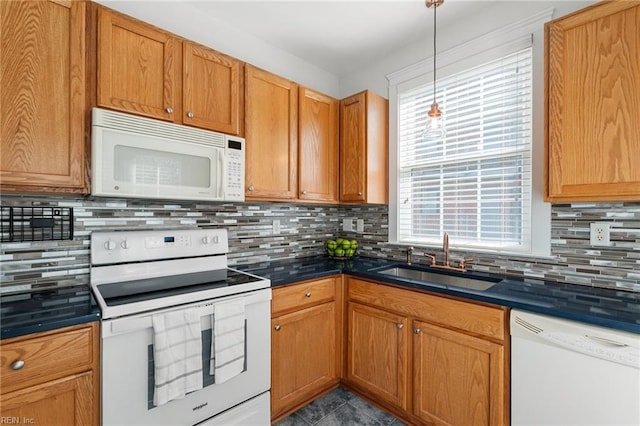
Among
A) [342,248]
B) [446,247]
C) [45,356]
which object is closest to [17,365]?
[45,356]

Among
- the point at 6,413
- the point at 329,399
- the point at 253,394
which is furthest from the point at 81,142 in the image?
the point at 329,399

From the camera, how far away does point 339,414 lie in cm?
195

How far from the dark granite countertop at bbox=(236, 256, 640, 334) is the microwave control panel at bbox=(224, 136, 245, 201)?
558 mm

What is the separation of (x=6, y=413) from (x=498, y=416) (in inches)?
79.2

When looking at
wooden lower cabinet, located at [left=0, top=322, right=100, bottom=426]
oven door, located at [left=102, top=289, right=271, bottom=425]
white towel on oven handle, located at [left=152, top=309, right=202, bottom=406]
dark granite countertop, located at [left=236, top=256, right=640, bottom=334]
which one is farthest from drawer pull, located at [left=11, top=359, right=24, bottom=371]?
dark granite countertop, located at [left=236, top=256, right=640, bottom=334]

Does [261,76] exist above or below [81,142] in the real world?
above

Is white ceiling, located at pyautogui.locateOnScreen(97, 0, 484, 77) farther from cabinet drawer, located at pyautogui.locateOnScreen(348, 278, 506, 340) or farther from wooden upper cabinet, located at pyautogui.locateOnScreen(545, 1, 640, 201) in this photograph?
cabinet drawer, located at pyautogui.locateOnScreen(348, 278, 506, 340)

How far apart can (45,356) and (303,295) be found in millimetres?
1249

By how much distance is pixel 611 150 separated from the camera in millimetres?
1355

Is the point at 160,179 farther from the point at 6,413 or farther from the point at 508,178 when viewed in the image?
the point at 508,178

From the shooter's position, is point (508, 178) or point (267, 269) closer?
point (508, 178)

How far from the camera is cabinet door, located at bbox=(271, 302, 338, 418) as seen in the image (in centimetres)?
185

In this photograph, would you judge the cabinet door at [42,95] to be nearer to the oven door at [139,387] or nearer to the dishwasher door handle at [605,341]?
the oven door at [139,387]

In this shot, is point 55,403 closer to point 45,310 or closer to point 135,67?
point 45,310
